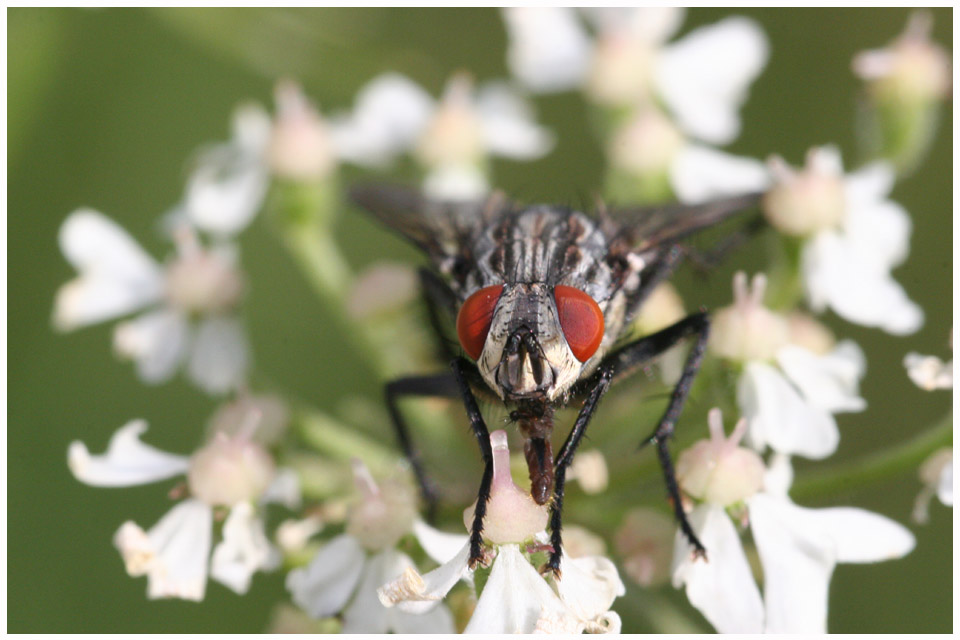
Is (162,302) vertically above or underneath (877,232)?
underneath

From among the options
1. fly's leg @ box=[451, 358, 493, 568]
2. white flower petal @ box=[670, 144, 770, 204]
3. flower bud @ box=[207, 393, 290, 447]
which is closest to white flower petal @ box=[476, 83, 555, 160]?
white flower petal @ box=[670, 144, 770, 204]

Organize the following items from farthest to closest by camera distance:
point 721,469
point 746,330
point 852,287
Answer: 1. point 852,287
2. point 746,330
3. point 721,469

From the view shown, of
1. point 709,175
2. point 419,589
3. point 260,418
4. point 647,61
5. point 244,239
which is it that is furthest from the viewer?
point 244,239

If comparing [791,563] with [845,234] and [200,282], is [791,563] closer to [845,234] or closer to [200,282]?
[845,234]

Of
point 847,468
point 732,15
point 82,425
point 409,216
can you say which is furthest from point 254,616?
point 732,15

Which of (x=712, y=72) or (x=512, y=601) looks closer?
(x=512, y=601)

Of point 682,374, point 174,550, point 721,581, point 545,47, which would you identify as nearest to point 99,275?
point 174,550

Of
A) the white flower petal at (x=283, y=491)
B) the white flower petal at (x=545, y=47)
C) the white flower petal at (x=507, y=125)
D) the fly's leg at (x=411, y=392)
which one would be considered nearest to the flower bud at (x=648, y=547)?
the fly's leg at (x=411, y=392)
